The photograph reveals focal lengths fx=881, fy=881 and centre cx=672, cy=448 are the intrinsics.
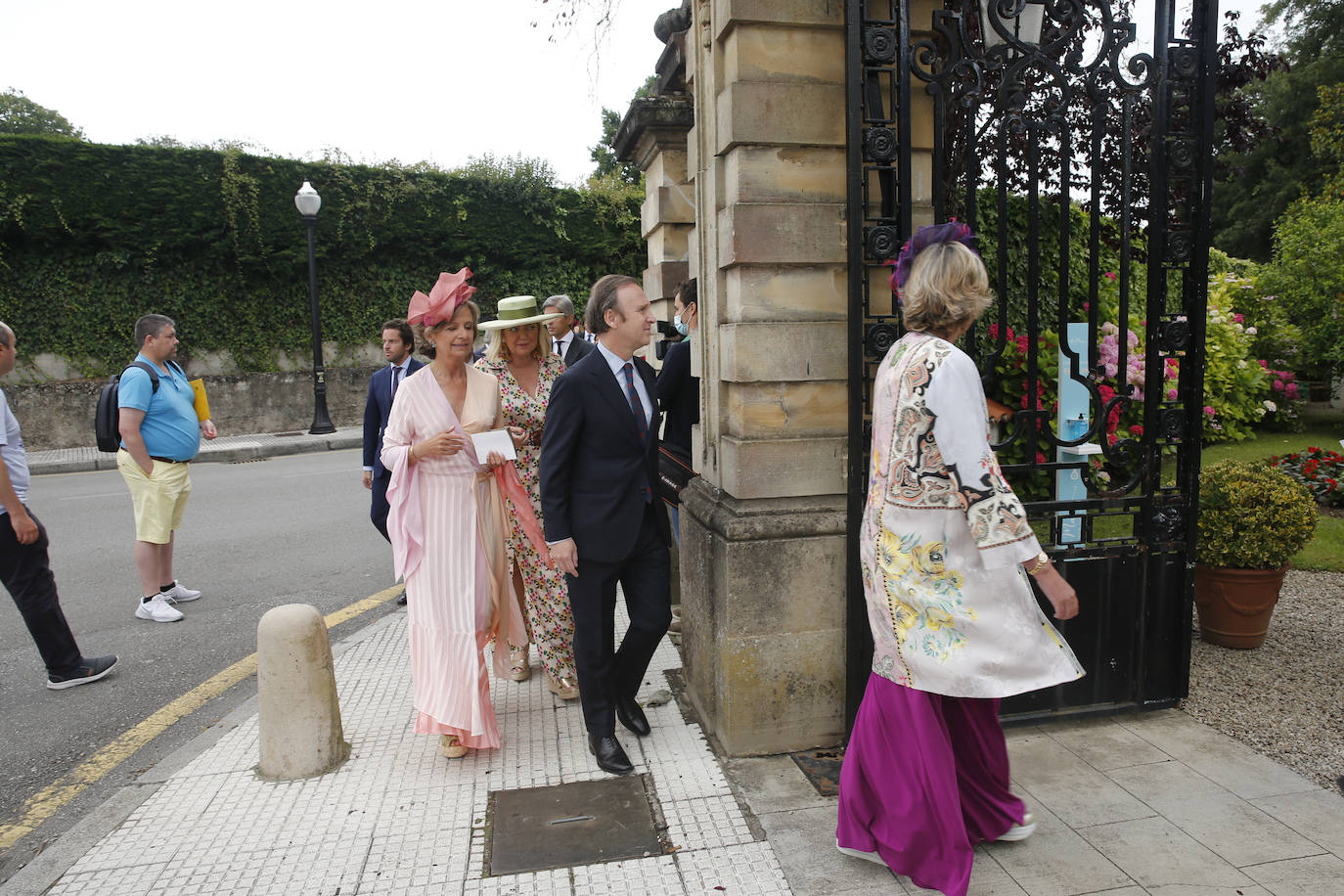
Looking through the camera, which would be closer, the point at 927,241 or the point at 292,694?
the point at 927,241

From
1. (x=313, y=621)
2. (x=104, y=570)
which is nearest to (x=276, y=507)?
(x=104, y=570)

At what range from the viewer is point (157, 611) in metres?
6.02

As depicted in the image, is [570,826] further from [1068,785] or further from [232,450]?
[232,450]

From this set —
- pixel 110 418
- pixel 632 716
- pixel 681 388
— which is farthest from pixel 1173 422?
pixel 110 418

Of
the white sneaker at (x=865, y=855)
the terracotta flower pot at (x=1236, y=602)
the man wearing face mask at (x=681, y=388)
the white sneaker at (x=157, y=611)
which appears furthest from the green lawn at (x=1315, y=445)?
the white sneaker at (x=157, y=611)

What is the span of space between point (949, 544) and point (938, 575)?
0.10 meters

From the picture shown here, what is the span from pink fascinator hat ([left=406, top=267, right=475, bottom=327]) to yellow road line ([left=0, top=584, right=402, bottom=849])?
2.44 meters

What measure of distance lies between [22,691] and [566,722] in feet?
10.2

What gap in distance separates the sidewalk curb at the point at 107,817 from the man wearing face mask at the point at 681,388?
2436 millimetres

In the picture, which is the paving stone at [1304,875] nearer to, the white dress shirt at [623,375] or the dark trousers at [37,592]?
the white dress shirt at [623,375]

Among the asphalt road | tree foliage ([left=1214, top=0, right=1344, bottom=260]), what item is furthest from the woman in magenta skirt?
tree foliage ([left=1214, top=0, right=1344, bottom=260])

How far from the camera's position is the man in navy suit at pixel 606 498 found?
11.5 feet

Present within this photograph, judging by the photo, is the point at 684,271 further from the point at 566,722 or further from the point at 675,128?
the point at 566,722

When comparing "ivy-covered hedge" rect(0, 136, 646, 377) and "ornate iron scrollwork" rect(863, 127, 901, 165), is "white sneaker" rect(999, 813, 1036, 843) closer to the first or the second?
"ornate iron scrollwork" rect(863, 127, 901, 165)
